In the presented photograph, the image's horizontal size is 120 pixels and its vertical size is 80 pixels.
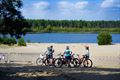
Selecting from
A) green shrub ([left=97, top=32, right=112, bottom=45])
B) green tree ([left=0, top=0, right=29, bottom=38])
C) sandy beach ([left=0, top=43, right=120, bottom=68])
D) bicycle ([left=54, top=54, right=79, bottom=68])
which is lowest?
sandy beach ([left=0, top=43, right=120, bottom=68])

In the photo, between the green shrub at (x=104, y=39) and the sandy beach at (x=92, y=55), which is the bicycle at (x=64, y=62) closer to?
the sandy beach at (x=92, y=55)

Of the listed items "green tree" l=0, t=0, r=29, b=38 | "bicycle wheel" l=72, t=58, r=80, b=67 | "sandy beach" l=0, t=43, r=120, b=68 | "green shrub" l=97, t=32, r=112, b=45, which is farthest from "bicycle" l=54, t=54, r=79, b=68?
"green shrub" l=97, t=32, r=112, b=45

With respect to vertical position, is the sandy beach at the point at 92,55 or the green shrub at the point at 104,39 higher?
the green shrub at the point at 104,39

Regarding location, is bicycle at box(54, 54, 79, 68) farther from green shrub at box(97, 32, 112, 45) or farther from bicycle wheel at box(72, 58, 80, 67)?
green shrub at box(97, 32, 112, 45)

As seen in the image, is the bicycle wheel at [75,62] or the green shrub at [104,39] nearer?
the bicycle wheel at [75,62]

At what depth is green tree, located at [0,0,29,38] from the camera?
19994mm

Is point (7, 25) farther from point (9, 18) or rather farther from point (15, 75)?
point (15, 75)

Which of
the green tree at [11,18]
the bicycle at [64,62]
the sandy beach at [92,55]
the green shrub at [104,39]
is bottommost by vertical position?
the sandy beach at [92,55]

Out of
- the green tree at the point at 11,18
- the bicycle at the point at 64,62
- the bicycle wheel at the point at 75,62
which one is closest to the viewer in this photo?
the green tree at the point at 11,18

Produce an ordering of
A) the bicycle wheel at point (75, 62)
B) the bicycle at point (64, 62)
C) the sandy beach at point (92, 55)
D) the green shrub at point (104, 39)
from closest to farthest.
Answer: the bicycle at point (64, 62) → the bicycle wheel at point (75, 62) → the sandy beach at point (92, 55) → the green shrub at point (104, 39)

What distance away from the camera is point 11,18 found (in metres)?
20.6

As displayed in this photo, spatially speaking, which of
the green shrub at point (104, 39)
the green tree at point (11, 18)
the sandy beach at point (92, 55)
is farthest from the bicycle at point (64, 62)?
the green shrub at point (104, 39)

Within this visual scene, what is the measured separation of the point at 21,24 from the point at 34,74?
116 inches

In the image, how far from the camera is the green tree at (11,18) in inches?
787
